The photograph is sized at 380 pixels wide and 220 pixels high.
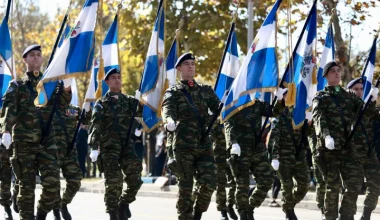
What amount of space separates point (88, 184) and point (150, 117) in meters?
11.6

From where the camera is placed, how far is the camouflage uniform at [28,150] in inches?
456

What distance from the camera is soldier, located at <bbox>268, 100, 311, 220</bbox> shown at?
14008 millimetres

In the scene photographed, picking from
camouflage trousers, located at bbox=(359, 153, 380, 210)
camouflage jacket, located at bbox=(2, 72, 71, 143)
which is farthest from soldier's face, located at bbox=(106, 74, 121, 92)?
camouflage trousers, located at bbox=(359, 153, 380, 210)

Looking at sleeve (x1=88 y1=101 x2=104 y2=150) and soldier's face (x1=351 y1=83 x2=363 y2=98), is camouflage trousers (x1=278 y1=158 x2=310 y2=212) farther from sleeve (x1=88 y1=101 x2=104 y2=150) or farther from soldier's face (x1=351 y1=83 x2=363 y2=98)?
sleeve (x1=88 y1=101 x2=104 y2=150)

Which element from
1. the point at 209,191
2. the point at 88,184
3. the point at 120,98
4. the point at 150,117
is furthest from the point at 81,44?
the point at 88,184

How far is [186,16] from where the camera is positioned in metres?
26.8

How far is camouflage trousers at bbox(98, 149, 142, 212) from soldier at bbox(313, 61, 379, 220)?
257 cm

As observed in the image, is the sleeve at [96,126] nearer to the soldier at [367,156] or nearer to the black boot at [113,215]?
the black boot at [113,215]

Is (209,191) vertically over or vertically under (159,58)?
under

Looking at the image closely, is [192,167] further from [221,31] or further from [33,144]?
[221,31]

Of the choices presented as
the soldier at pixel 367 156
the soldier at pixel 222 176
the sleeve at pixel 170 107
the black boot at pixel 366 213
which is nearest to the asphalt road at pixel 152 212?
the soldier at pixel 222 176

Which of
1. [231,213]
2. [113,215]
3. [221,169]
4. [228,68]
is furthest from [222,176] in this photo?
[113,215]

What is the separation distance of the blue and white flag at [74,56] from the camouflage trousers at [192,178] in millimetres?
1767

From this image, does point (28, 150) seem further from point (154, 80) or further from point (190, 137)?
point (154, 80)
